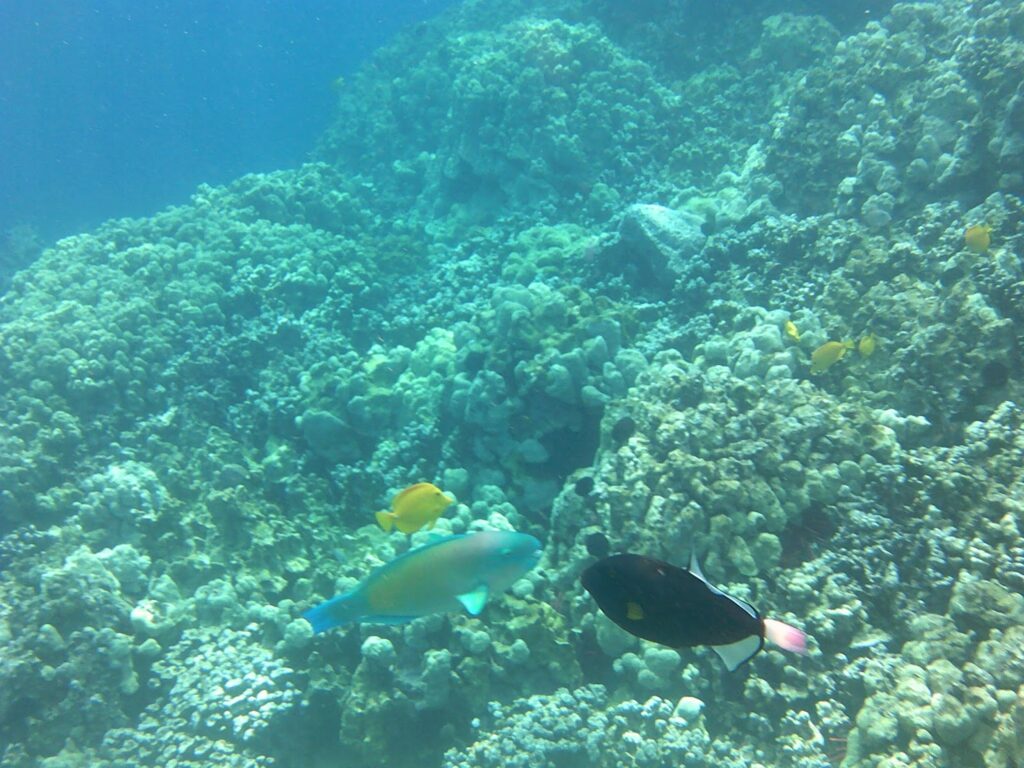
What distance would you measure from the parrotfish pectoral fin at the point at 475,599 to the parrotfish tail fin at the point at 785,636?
135cm

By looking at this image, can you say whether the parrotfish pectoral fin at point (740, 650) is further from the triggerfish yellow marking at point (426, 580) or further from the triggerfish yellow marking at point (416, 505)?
the triggerfish yellow marking at point (416, 505)

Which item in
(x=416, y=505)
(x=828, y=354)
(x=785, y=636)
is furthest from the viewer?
(x=828, y=354)

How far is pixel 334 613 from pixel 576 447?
11.0ft

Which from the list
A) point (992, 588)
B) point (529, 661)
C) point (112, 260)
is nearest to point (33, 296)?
point (112, 260)

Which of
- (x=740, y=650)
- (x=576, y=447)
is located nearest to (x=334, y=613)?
(x=740, y=650)

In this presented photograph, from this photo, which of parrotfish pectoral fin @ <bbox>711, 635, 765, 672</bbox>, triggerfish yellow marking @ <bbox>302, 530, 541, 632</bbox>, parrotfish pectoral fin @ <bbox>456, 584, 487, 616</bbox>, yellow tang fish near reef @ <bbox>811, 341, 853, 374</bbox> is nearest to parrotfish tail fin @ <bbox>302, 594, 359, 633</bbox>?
triggerfish yellow marking @ <bbox>302, 530, 541, 632</bbox>

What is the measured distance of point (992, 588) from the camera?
3.19m

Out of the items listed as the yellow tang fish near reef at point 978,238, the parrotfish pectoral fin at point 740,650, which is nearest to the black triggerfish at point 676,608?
the parrotfish pectoral fin at point 740,650

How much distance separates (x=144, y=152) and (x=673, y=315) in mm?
39454

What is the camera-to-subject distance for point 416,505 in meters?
4.19

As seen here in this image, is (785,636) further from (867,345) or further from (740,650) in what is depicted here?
(867,345)

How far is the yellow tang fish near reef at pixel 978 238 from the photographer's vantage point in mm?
5262

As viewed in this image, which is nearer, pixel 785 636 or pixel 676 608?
pixel 785 636

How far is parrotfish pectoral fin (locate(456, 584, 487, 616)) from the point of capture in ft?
9.02
